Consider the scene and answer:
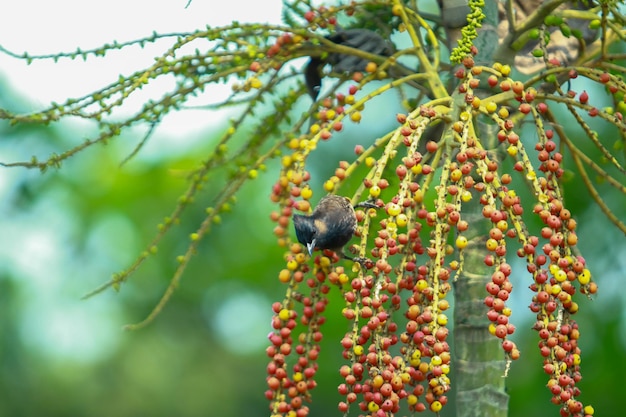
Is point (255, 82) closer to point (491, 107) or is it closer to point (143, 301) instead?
point (491, 107)

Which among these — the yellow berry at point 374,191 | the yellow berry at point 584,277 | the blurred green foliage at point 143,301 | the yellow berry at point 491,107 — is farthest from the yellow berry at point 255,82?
the blurred green foliage at point 143,301

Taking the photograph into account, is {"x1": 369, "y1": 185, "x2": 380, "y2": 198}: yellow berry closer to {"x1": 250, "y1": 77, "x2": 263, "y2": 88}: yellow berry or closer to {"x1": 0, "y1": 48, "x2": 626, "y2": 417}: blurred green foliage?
{"x1": 250, "y1": 77, "x2": 263, "y2": 88}: yellow berry

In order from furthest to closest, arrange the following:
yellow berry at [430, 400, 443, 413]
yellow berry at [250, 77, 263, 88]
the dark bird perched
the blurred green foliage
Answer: the blurred green foliage < the dark bird perched < yellow berry at [250, 77, 263, 88] < yellow berry at [430, 400, 443, 413]

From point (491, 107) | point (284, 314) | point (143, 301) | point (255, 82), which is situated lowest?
point (284, 314)

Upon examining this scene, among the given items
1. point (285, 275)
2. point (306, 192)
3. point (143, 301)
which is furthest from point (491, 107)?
point (143, 301)

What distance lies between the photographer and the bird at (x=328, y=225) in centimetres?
164

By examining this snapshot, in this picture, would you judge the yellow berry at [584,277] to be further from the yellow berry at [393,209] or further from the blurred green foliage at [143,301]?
the blurred green foliage at [143,301]

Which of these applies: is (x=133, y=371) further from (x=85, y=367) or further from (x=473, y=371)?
(x=473, y=371)

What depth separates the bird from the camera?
164 cm

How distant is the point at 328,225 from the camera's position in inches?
64.8

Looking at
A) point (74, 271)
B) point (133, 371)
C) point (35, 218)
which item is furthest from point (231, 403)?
point (35, 218)

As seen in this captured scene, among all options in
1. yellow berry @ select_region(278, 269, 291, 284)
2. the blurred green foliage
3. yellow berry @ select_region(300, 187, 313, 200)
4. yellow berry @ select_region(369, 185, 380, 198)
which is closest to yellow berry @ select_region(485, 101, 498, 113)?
yellow berry @ select_region(369, 185, 380, 198)

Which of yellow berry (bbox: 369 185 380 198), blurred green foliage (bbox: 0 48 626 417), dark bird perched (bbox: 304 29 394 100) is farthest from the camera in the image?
blurred green foliage (bbox: 0 48 626 417)

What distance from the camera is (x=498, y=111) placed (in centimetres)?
172
